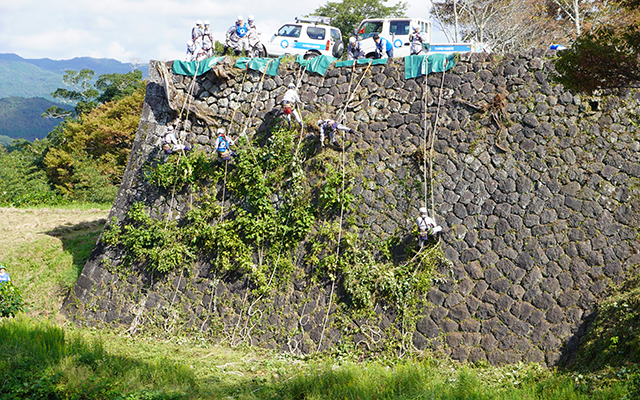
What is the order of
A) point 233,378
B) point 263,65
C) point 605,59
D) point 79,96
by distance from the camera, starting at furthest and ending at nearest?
point 79,96 < point 263,65 < point 233,378 < point 605,59

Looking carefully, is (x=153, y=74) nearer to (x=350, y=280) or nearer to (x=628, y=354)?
(x=350, y=280)

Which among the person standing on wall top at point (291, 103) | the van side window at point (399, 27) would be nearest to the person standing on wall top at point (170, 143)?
the person standing on wall top at point (291, 103)

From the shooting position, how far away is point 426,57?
9312mm

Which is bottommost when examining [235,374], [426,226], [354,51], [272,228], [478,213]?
[235,374]

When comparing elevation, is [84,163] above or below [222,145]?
below

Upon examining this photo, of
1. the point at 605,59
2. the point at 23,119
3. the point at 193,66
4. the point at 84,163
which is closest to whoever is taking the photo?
the point at 605,59

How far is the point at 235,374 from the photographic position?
301 inches

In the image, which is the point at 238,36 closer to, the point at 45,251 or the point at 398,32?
the point at 398,32

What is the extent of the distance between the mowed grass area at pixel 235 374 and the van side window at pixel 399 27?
1103cm

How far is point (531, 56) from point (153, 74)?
8511 mm

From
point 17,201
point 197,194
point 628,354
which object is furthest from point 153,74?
point 17,201

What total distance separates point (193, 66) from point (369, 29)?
7092 millimetres

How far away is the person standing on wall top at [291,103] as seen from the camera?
31.6ft

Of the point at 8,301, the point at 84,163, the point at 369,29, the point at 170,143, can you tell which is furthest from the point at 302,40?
the point at 84,163
